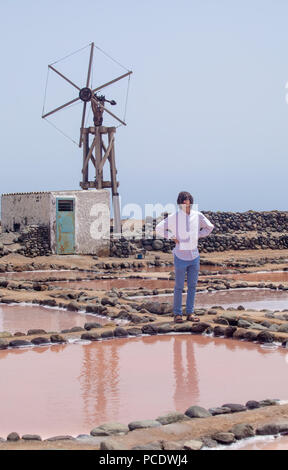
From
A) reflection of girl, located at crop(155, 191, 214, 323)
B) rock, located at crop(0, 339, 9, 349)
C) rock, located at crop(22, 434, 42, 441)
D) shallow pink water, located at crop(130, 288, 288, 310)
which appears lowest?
rock, located at crop(22, 434, 42, 441)

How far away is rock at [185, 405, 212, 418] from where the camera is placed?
4.73m

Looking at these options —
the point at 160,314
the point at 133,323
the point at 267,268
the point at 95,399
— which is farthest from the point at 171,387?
the point at 267,268

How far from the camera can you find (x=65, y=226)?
25.0m

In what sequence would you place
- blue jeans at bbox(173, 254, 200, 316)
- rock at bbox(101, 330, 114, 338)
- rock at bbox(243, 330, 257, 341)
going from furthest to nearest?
blue jeans at bbox(173, 254, 200, 316) < rock at bbox(101, 330, 114, 338) < rock at bbox(243, 330, 257, 341)

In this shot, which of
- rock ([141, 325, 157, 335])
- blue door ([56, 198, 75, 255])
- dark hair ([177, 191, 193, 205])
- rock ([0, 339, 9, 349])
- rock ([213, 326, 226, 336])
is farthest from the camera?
blue door ([56, 198, 75, 255])

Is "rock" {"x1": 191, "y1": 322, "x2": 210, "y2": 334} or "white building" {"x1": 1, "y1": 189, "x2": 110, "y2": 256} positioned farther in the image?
"white building" {"x1": 1, "y1": 189, "x2": 110, "y2": 256}

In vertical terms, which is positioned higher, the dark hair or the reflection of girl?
the dark hair

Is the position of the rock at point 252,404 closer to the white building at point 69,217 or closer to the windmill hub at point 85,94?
the white building at point 69,217

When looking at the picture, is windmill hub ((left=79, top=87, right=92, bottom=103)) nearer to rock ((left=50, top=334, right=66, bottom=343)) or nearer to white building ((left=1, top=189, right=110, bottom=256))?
white building ((left=1, top=189, right=110, bottom=256))

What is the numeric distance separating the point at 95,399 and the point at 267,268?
17.2 m

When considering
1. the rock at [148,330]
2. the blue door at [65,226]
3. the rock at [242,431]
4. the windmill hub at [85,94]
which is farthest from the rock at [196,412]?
the windmill hub at [85,94]

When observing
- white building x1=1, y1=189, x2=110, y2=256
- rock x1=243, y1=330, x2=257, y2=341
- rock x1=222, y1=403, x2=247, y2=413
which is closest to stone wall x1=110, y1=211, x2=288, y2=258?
white building x1=1, y1=189, x2=110, y2=256

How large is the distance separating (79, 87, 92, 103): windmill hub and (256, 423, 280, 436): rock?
30.7 meters

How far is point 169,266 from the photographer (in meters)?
23.9
